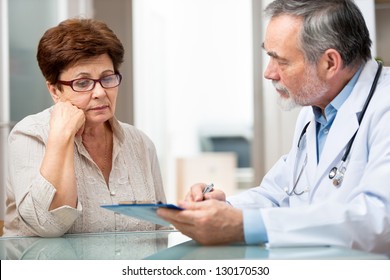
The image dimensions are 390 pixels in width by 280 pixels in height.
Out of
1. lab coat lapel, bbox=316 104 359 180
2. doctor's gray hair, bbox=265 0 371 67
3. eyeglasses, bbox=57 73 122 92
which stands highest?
doctor's gray hair, bbox=265 0 371 67

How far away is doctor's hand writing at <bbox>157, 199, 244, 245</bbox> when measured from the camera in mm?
1103

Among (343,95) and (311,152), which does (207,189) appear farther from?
(343,95)

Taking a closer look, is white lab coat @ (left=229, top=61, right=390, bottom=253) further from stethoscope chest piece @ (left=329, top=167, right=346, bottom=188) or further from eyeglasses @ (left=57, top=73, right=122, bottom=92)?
eyeglasses @ (left=57, top=73, right=122, bottom=92)

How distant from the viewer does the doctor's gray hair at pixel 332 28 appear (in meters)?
1.31

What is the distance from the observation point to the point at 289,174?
5.02ft

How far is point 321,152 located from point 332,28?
268 mm

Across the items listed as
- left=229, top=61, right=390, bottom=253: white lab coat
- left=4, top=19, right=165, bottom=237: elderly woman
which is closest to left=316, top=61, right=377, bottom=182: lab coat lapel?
left=229, top=61, right=390, bottom=253: white lab coat

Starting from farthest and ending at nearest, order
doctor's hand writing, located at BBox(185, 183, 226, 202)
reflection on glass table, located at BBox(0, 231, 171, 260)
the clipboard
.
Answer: doctor's hand writing, located at BBox(185, 183, 226, 202)
reflection on glass table, located at BBox(0, 231, 171, 260)
the clipboard

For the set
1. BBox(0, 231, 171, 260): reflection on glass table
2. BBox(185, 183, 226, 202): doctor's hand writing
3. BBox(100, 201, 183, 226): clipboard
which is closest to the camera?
BBox(100, 201, 183, 226): clipboard

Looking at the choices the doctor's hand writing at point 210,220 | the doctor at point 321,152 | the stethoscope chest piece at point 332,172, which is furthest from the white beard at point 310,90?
the doctor's hand writing at point 210,220

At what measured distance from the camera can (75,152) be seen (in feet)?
5.01

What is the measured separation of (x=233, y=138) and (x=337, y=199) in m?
4.60

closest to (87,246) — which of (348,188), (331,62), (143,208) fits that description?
(143,208)

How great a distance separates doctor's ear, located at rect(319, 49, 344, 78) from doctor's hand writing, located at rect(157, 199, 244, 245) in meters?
0.41
